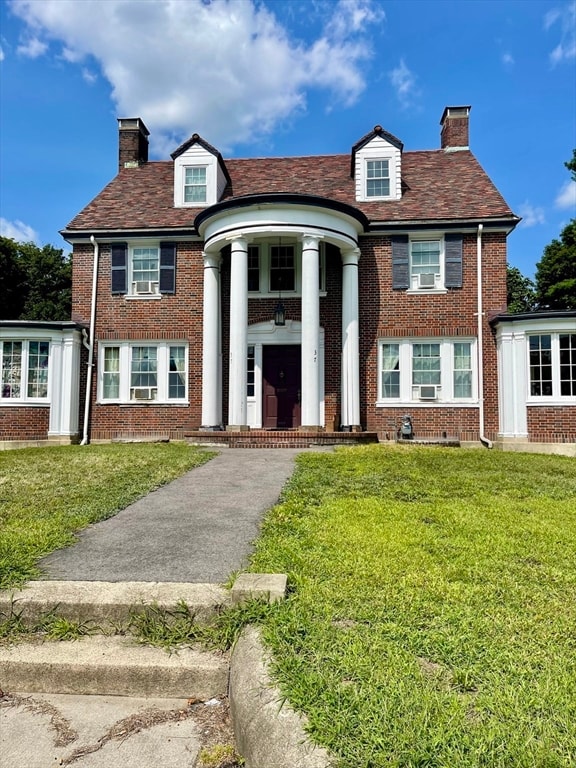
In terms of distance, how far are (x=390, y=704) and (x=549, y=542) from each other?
2.89 m

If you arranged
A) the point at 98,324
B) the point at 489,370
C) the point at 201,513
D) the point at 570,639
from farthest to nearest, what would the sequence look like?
the point at 98,324
the point at 489,370
the point at 201,513
the point at 570,639

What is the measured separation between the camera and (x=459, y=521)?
5.12 meters

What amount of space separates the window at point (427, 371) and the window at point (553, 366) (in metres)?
1.52

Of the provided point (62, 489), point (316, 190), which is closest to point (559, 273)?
point (316, 190)

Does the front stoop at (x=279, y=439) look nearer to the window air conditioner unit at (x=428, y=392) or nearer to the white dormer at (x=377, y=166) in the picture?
the window air conditioner unit at (x=428, y=392)

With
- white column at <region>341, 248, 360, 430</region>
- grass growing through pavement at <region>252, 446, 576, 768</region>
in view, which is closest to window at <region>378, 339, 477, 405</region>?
white column at <region>341, 248, 360, 430</region>

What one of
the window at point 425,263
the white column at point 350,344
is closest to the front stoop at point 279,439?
the white column at point 350,344

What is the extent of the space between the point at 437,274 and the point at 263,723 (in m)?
14.0

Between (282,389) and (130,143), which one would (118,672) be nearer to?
(282,389)

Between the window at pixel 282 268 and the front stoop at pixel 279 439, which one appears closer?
the front stoop at pixel 279 439

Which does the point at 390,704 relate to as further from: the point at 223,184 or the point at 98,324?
the point at 223,184

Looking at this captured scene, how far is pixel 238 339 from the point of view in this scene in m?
13.4

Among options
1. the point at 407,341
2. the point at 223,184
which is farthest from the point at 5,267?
the point at 407,341

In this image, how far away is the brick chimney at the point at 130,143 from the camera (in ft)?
60.0
